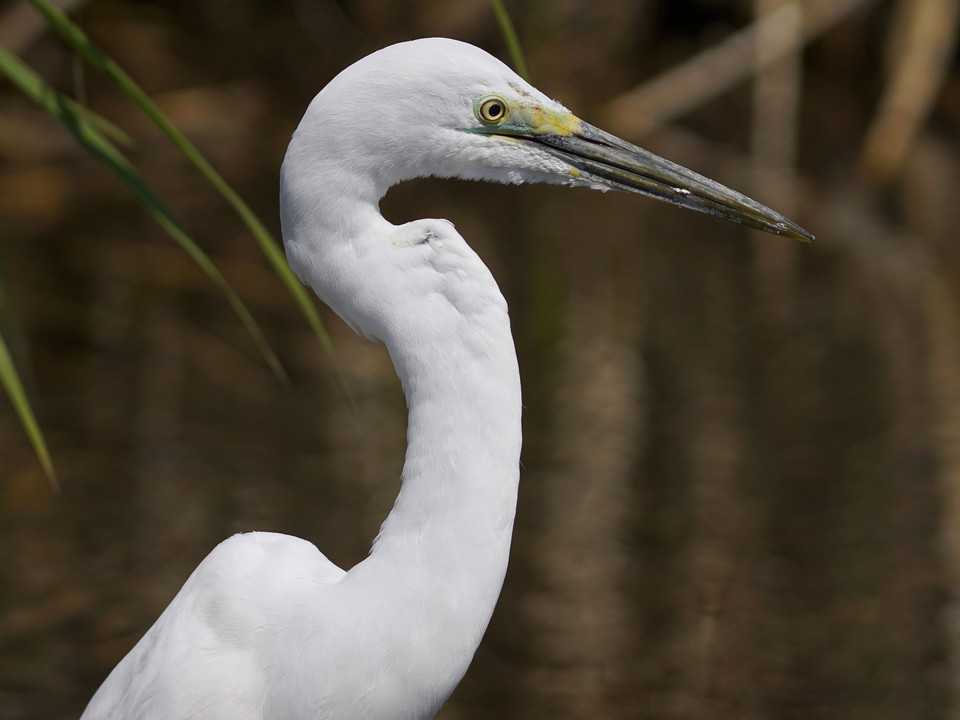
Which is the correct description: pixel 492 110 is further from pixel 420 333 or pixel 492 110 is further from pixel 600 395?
pixel 600 395

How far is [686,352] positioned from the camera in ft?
18.0

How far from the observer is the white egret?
64.9 inches

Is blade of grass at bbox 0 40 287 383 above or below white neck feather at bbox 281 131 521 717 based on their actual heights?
above

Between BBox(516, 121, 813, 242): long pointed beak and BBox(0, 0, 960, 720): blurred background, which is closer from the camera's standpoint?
BBox(516, 121, 813, 242): long pointed beak

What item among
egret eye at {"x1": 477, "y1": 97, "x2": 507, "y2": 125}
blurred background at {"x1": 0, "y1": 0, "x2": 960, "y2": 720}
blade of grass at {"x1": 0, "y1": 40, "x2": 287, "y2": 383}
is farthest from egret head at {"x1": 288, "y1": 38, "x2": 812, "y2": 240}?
blurred background at {"x1": 0, "y1": 0, "x2": 960, "y2": 720}

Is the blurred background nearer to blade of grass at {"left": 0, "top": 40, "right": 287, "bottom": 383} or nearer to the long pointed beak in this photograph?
Result: blade of grass at {"left": 0, "top": 40, "right": 287, "bottom": 383}

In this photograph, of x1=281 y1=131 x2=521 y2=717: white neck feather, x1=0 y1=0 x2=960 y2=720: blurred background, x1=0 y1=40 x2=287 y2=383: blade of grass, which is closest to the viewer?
x1=281 y1=131 x2=521 y2=717: white neck feather

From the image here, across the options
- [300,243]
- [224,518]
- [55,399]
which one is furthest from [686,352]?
[300,243]

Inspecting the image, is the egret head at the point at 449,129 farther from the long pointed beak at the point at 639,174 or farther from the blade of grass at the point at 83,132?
the blade of grass at the point at 83,132

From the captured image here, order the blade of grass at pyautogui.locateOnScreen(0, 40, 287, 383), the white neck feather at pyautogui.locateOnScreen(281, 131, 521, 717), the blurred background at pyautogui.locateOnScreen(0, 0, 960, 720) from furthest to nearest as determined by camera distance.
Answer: the blurred background at pyautogui.locateOnScreen(0, 0, 960, 720)
the blade of grass at pyautogui.locateOnScreen(0, 40, 287, 383)
the white neck feather at pyautogui.locateOnScreen(281, 131, 521, 717)

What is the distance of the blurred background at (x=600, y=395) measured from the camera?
3.53 meters

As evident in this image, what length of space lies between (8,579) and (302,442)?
1230 mm

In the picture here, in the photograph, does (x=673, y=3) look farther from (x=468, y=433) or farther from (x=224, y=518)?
(x=468, y=433)

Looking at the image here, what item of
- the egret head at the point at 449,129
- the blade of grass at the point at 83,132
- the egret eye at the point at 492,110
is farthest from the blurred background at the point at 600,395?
the egret eye at the point at 492,110
